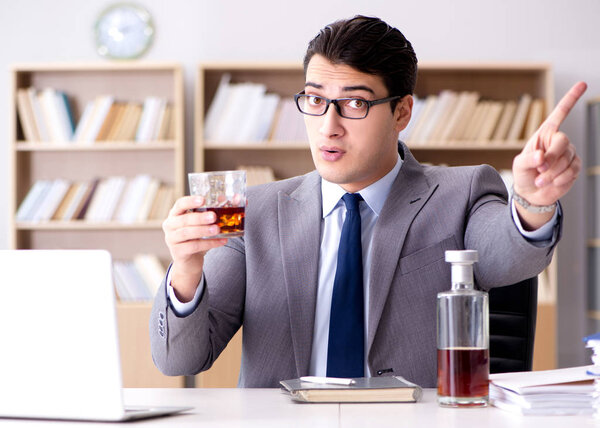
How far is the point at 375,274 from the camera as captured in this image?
5.58 feet

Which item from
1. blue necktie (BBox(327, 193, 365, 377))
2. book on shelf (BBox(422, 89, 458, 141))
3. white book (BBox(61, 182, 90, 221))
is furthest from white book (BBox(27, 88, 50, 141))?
blue necktie (BBox(327, 193, 365, 377))

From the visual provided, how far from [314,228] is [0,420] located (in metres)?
0.87

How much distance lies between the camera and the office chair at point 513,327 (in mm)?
1759

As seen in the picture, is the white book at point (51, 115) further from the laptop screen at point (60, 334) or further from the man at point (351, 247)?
the laptop screen at point (60, 334)

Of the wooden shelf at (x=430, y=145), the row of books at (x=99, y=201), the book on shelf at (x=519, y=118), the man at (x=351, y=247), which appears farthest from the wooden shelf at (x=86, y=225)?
the man at (x=351, y=247)

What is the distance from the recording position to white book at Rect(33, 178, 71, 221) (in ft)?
13.5

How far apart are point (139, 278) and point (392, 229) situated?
104 inches

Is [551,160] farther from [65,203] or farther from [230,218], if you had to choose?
[65,203]

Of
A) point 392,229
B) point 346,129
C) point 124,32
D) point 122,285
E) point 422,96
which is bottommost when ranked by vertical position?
point 122,285

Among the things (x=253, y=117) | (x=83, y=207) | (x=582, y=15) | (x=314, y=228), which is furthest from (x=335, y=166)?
(x=582, y=15)

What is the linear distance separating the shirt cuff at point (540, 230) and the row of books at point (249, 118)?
271cm

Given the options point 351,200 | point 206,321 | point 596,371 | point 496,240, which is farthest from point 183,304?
point 596,371

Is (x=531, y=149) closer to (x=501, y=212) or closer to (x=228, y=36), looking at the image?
(x=501, y=212)

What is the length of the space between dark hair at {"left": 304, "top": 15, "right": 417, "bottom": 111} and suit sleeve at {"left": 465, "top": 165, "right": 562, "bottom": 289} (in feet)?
1.00
